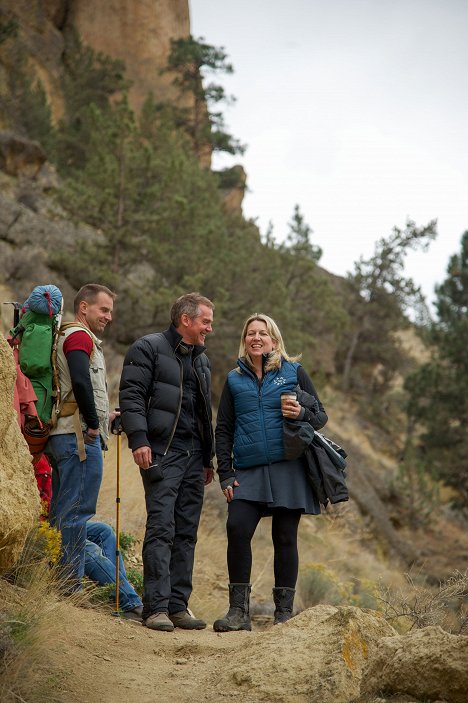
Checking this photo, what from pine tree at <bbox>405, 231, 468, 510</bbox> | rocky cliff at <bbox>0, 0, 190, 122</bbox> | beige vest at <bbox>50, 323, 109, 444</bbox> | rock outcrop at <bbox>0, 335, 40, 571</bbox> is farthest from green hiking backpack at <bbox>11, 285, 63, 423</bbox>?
rocky cliff at <bbox>0, 0, 190, 122</bbox>

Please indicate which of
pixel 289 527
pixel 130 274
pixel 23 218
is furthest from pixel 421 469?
pixel 289 527

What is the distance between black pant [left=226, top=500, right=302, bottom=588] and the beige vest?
968 millimetres

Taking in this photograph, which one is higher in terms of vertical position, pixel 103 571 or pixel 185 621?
pixel 103 571

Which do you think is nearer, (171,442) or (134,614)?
(134,614)

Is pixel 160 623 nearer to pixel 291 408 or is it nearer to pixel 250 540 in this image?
pixel 250 540

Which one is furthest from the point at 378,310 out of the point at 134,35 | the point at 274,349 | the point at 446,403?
the point at 274,349

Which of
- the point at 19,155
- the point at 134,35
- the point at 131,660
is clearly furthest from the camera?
the point at 134,35

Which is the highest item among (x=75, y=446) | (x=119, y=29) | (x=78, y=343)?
(x=119, y=29)

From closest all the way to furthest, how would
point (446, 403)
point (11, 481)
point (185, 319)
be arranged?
point (11, 481) < point (185, 319) < point (446, 403)

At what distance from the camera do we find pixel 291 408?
16.8 feet

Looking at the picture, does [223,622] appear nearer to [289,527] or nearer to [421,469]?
[289,527]

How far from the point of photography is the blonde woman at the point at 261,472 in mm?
5145

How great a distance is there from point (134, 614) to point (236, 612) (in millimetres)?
655

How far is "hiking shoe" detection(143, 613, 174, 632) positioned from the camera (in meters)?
4.96
